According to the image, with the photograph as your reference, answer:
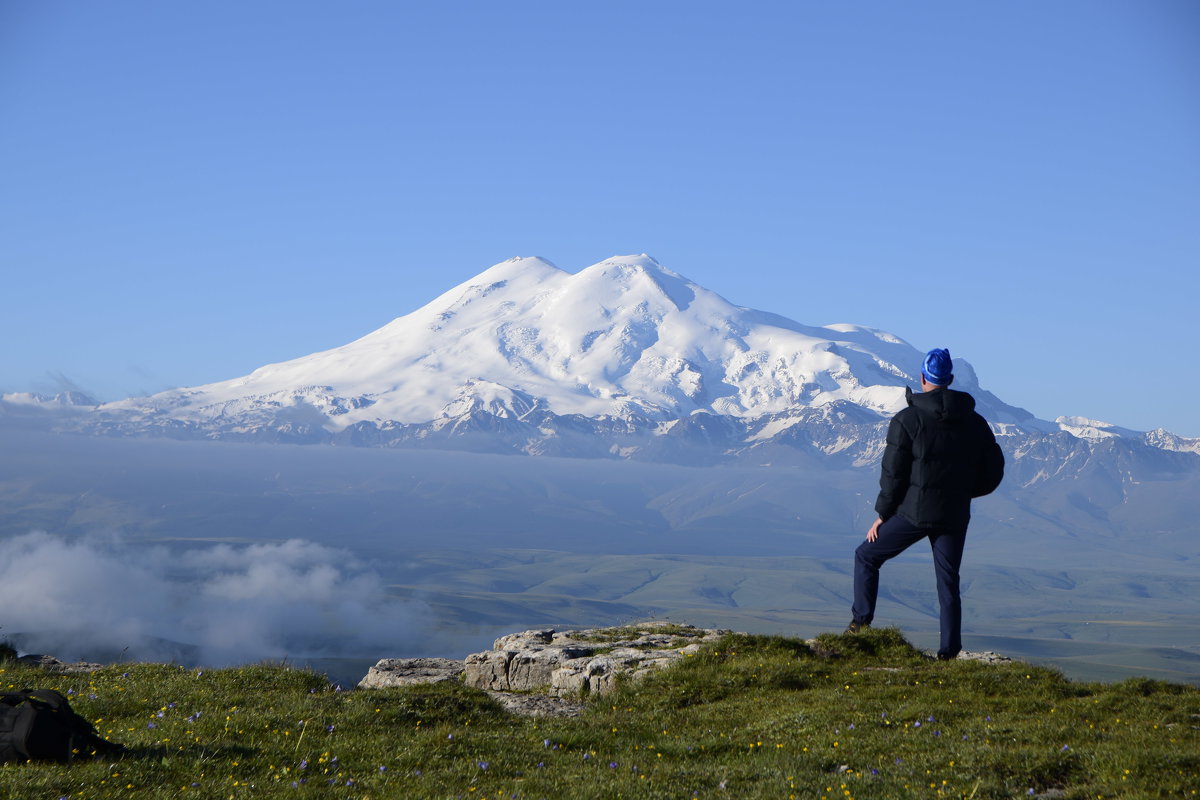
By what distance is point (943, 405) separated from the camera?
15586 mm

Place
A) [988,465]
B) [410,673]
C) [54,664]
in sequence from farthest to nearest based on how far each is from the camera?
[54,664], [410,673], [988,465]

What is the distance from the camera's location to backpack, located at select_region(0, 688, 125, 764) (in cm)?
1047

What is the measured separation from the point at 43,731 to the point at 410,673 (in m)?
8.78

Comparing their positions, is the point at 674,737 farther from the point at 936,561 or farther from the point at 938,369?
the point at 938,369

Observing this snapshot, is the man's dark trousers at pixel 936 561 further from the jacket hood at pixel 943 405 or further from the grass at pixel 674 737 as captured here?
the jacket hood at pixel 943 405

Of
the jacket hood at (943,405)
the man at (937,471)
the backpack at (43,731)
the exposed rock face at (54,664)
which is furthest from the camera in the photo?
the exposed rock face at (54,664)

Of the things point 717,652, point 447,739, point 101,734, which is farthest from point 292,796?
point 717,652

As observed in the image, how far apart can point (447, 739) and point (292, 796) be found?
269 centimetres

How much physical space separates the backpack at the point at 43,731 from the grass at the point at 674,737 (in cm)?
23

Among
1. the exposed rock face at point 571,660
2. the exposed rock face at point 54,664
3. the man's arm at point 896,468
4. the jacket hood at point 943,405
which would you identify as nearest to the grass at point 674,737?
the exposed rock face at point 571,660

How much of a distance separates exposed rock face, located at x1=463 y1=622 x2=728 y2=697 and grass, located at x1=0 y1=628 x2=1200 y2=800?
89cm

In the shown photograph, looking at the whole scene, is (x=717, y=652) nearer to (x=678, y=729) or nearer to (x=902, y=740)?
(x=678, y=729)

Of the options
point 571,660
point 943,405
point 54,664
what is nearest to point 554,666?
point 571,660

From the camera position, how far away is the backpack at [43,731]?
1047 centimetres
